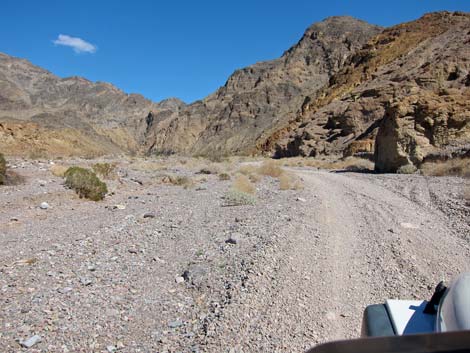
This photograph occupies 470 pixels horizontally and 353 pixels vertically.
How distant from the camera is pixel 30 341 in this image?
334 cm

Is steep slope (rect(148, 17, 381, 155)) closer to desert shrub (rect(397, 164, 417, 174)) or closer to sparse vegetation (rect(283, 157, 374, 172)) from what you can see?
sparse vegetation (rect(283, 157, 374, 172))

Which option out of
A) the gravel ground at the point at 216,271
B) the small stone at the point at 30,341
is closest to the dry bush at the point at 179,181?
the gravel ground at the point at 216,271

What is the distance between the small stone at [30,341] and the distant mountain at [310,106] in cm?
1784

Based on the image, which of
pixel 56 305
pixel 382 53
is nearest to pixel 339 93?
pixel 382 53

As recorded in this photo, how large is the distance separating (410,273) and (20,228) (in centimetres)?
733

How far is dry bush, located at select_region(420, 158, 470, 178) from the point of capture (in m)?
13.3

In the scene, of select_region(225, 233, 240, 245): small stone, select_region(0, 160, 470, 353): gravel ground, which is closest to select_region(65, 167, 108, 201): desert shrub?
select_region(0, 160, 470, 353): gravel ground

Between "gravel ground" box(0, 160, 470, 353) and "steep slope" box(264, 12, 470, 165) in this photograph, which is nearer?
"gravel ground" box(0, 160, 470, 353)

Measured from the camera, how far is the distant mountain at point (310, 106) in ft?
64.2

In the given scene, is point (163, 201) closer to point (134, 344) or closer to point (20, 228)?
point (20, 228)

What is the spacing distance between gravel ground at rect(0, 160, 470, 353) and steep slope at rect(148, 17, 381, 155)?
7436 cm

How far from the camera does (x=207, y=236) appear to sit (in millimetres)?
6703

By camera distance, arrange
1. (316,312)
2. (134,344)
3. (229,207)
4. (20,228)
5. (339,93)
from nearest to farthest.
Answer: (134,344) → (316,312) → (20,228) → (229,207) → (339,93)

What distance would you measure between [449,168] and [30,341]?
15.0 meters
